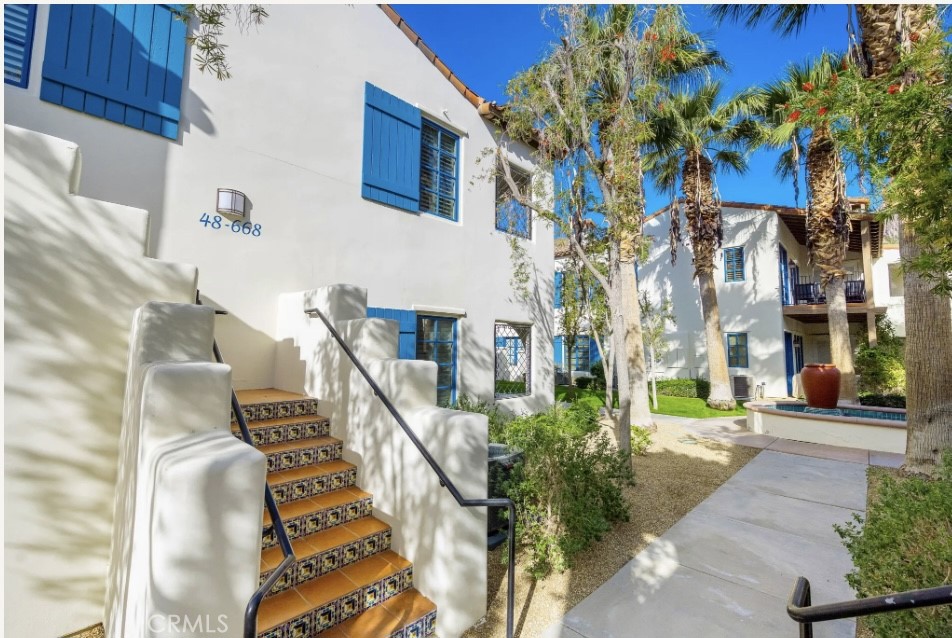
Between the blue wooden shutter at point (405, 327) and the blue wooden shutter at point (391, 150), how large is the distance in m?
1.70

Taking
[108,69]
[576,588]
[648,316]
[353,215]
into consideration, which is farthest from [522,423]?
[648,316]

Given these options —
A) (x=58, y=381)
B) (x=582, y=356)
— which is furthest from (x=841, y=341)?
(x=58, y=381)

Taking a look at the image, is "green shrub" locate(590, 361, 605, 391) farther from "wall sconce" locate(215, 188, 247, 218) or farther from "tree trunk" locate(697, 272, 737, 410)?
"wall sconce" locate(215, 188, 247, 218)

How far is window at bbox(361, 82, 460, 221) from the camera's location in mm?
6090

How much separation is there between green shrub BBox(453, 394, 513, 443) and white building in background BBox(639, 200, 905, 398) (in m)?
10.6

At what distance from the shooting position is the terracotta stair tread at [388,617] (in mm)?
2631

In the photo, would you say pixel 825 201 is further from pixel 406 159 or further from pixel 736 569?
pixel 736 569

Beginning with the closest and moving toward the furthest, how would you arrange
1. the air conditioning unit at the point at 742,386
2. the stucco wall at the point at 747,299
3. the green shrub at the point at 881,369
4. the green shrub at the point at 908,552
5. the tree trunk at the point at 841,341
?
the green shrub at the point at 908,552 < the tree trunk at the point at 841,341 < the green shrub at the point at 881,369 < the stucco wall at the point at 747,299 < the air conditioning unit at the point at 742,386

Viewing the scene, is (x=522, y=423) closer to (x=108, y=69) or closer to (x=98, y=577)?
(x=98, y=577)

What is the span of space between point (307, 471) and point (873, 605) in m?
3.71

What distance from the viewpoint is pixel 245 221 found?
15.9ft

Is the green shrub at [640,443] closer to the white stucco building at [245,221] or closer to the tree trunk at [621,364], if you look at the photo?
the tree trunk at [621,364]

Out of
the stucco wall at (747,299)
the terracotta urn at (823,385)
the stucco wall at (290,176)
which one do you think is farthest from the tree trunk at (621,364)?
the stucco wall at (747,299)

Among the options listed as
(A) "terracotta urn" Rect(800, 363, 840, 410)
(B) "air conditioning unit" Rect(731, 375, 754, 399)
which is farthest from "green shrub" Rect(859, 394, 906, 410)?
(B) "air conditioning unit" Rect(731, 375, 754, 399)
